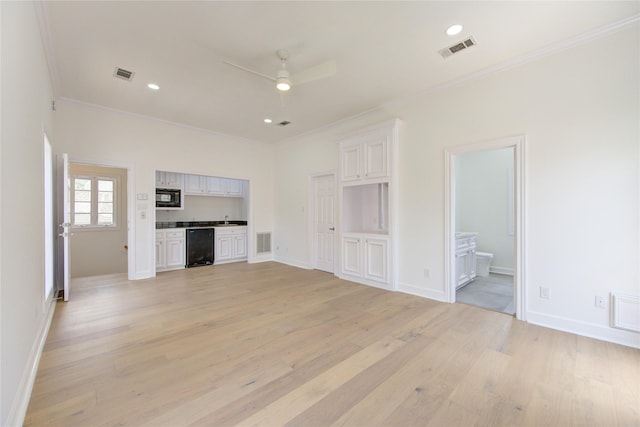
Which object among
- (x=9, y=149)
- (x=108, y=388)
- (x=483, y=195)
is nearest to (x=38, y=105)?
(x=9, y=149)

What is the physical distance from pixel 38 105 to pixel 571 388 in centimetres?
507

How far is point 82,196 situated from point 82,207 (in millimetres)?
261

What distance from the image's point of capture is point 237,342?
2586 mm

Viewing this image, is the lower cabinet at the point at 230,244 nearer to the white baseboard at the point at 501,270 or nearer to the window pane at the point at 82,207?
the window pane at the point at 82,207

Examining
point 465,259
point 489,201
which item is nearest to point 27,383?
point 465,259

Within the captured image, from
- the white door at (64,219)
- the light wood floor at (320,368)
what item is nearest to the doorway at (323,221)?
the light wood floor at (320,368)

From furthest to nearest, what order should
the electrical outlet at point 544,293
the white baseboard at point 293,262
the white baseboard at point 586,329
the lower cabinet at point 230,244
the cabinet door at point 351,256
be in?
1. the lower cabinet at point 230,244
2. the white baseboard at point 293,262
3. the cabinet door at point 351,256
4. the electrical outlet at point 544,293
5. the white baseboard at point 586,329

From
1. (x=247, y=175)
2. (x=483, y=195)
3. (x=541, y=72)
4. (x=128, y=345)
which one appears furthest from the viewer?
(x=247, y=175)

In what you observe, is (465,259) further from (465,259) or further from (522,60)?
(522,60)

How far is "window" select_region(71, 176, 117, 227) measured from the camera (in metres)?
6.41

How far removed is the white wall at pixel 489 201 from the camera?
577 centimetres

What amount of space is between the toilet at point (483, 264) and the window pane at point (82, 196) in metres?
8.90

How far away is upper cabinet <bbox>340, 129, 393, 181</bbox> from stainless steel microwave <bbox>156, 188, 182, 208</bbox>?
384cm

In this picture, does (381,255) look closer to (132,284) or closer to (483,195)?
(483,195)
